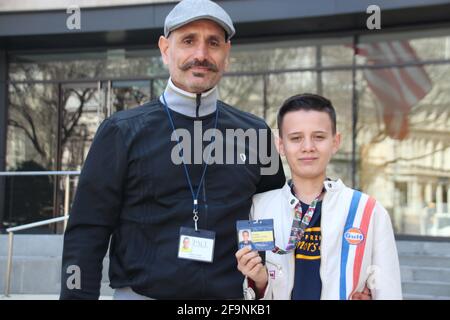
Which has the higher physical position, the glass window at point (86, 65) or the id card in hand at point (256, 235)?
the glass window at point (86, 65)

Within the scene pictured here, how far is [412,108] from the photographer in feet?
31.8

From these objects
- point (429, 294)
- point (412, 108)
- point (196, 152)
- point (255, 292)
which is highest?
point (412, 108)

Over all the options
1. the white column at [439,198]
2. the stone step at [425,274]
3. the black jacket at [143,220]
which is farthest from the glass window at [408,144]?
the black jacket at [143,220]

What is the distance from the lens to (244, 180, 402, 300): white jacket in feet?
7.55

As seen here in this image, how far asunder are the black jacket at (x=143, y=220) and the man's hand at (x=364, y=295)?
0.49m

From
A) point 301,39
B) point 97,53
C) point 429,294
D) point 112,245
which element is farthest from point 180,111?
point 97,53

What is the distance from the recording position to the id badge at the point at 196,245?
230 cm

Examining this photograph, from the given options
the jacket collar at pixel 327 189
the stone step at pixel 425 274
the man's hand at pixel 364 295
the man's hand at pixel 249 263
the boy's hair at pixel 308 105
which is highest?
the boy's hair at pixel 308 105

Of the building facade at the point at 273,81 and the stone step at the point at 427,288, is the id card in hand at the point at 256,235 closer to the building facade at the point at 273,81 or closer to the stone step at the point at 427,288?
the stone step at the point at 427,288

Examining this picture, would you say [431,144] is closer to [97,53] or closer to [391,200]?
[391,200]

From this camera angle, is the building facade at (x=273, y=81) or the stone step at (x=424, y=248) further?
the building facade at (x=273, y=81)

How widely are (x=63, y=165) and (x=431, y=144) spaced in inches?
277

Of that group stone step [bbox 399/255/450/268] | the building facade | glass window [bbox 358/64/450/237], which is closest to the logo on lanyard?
stone step [bbox 399/255/450/268]

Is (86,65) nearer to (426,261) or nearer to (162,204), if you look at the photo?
(426,261)
